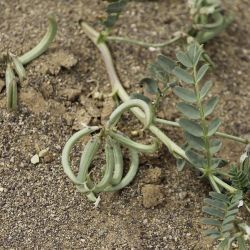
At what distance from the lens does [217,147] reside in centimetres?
193

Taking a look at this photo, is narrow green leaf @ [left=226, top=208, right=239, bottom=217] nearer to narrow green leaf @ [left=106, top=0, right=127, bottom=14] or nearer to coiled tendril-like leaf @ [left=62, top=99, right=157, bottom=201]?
coiled tendril-like leaf @ [left=62, top=99, right=157, bottom=201]

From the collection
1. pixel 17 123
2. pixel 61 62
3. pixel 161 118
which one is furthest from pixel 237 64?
pixel 17 123

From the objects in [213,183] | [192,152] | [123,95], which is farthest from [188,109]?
[123,95]

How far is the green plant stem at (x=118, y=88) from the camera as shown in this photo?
2053 mm

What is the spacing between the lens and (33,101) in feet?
7.12

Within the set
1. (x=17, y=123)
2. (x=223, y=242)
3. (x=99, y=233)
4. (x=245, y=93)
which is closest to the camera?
(x=223, y=242)

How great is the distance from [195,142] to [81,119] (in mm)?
401

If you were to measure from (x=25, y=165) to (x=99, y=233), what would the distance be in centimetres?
29

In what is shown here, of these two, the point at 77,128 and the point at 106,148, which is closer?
the point at 106,148

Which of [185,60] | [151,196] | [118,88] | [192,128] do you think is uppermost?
[185,60]

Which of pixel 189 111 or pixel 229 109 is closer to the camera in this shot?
pixel 189 111

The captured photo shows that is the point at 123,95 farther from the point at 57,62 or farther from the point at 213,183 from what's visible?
the point at 213,183

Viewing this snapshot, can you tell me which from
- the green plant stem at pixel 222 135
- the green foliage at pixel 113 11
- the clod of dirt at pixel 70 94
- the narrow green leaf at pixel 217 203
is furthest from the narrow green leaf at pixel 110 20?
the narrow green leaf at pixel 217 203

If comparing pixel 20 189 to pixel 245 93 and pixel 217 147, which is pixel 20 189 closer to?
pixel 217 147
